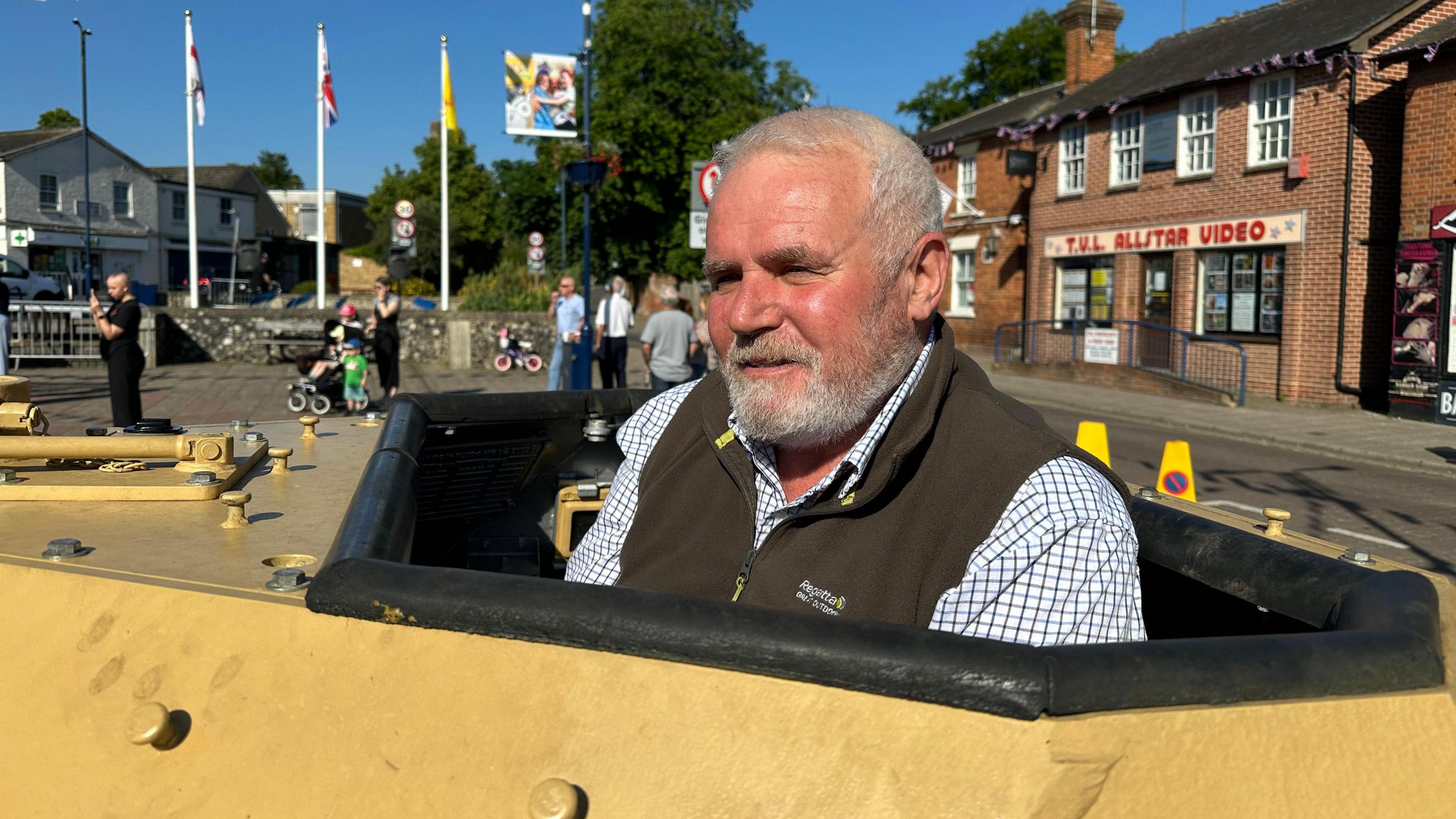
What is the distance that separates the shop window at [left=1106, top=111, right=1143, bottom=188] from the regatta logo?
21.6 metres

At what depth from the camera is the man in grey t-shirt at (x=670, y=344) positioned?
474 inches

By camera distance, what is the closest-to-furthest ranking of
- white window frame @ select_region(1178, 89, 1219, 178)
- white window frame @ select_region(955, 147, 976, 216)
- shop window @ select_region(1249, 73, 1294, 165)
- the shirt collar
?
the shirt collar, shop window @ select_region(1249, 73, 1294, 165), white window frame @ select_region(1178, 89, 1219, 178), white window frame @ select_region(955, 147, 976, 216)

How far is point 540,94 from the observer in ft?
61.0

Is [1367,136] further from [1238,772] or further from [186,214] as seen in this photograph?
[186,214]

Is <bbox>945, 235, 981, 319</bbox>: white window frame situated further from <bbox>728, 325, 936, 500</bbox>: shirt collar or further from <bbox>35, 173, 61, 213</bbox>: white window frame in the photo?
<bbox>35, 173, 61, 213</bbox>: white window frame

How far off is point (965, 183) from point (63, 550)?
27445 millimetres

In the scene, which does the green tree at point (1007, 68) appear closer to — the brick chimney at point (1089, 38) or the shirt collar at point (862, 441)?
the brick chimney at point (1089, 38)

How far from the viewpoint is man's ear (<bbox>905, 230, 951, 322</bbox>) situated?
180 cm

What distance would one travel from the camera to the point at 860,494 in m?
1.59

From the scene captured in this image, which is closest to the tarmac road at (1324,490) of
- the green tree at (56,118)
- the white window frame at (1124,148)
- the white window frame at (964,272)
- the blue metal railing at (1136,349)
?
the blue metal railing at (1136,349)

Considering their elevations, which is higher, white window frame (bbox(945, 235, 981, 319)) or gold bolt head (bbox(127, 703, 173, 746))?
white window frame (bbox(945, 235, 981, 319))

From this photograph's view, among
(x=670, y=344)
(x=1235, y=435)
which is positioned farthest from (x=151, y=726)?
(x=1235, y=435)

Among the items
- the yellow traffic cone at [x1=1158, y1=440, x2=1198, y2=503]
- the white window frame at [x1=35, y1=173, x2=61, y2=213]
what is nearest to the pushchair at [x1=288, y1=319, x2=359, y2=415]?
the yellow traffic cone at [x1=1158, y1=440, x2=1198, y2=503]

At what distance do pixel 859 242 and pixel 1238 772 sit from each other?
0.96m
